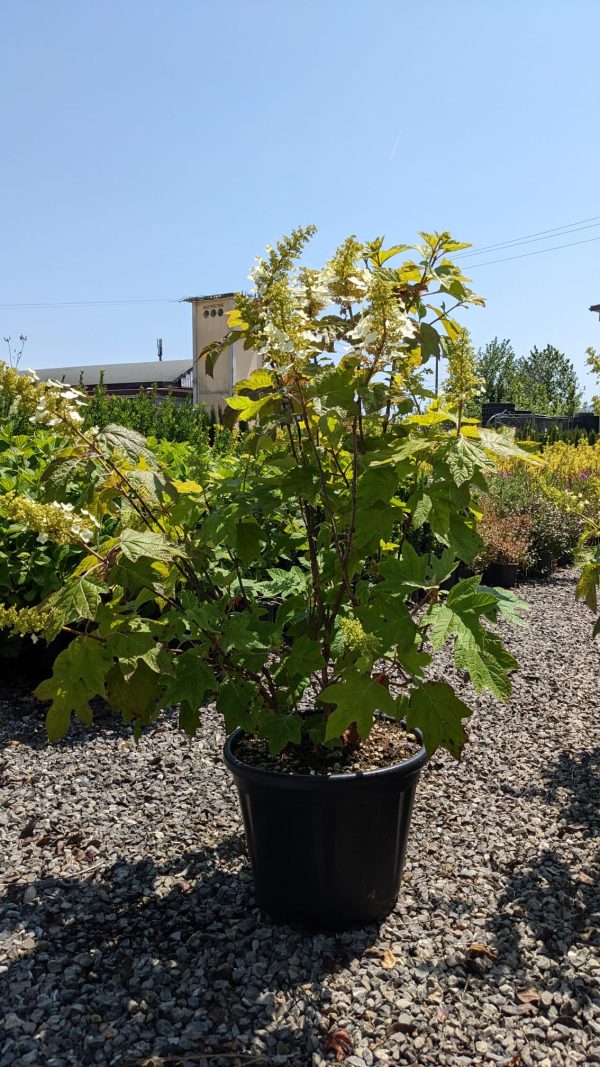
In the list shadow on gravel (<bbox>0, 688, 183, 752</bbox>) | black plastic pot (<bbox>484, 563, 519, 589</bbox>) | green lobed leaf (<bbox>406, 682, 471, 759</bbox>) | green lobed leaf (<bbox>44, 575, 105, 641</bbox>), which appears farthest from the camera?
black plastic pot (<bbox>484, 563, 519, 589</bbox>)

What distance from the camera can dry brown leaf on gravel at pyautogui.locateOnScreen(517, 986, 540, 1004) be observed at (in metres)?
1.93

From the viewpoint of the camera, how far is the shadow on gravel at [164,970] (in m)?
1.78

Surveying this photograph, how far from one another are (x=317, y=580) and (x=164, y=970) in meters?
1.07

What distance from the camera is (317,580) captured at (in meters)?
2.13

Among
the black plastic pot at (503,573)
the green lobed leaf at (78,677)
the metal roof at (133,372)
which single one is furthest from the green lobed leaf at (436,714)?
the metal roof at (133,372)

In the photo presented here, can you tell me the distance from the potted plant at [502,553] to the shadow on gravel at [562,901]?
447cm

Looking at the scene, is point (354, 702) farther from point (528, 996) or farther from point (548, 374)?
point (548, 374)

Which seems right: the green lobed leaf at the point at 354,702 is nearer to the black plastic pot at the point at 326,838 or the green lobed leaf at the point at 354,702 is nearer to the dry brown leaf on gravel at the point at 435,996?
the black plastic pot at the point at 326,838

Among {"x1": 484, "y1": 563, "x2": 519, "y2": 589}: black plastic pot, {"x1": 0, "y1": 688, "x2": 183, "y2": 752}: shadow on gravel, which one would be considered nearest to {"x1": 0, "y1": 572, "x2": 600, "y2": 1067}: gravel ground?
{"x1": 0, "y1": 688, "x2": 183, "y2": 752}: shadow on gravel

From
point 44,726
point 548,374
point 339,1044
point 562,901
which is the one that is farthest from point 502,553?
point 548,374

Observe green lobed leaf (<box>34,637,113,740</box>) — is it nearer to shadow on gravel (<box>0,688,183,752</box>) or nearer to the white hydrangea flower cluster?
the white hydrangea flower cluster

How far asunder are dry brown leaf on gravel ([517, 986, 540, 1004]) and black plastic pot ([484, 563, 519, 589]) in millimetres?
5597

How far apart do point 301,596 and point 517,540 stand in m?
5.74

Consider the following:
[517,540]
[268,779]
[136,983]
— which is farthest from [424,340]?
[517,540]
